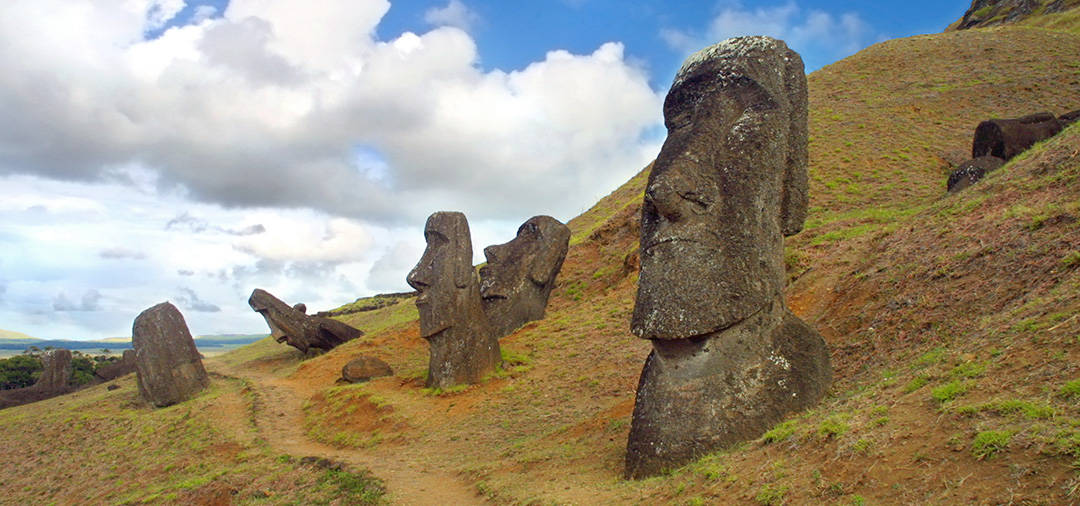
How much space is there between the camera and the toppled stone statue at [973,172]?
63.8ft

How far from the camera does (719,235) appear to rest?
26.9 feet

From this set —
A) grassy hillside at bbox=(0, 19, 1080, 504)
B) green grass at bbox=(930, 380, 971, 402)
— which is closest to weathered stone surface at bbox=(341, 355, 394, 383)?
grassy hillside at bbox=(0, 19, 1080, 504)

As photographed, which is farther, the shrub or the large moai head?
the large moai head

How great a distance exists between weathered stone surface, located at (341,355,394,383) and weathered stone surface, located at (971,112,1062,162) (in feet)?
65.8

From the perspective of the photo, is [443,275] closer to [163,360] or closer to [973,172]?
[163,360]

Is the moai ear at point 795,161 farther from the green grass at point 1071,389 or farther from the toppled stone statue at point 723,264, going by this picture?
the green grass at point 1071,389

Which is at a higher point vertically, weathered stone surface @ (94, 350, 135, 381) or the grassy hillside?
weathered stone surface @ (94, 350, 135, 381)

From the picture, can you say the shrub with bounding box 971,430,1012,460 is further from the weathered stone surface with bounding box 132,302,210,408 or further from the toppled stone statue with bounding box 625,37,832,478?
the weathered stone surface with bounding box 132,302,210,408

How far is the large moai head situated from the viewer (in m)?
7.98

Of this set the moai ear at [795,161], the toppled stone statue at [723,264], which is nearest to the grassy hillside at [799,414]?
the toppled stone statue at [723,264]

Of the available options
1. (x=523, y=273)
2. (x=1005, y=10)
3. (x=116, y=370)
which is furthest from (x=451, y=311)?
(x=1005, y=10)

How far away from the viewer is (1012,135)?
71.4 feet

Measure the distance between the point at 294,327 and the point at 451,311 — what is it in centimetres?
1331

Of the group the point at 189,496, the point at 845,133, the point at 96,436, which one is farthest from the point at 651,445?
the point at 845,133
